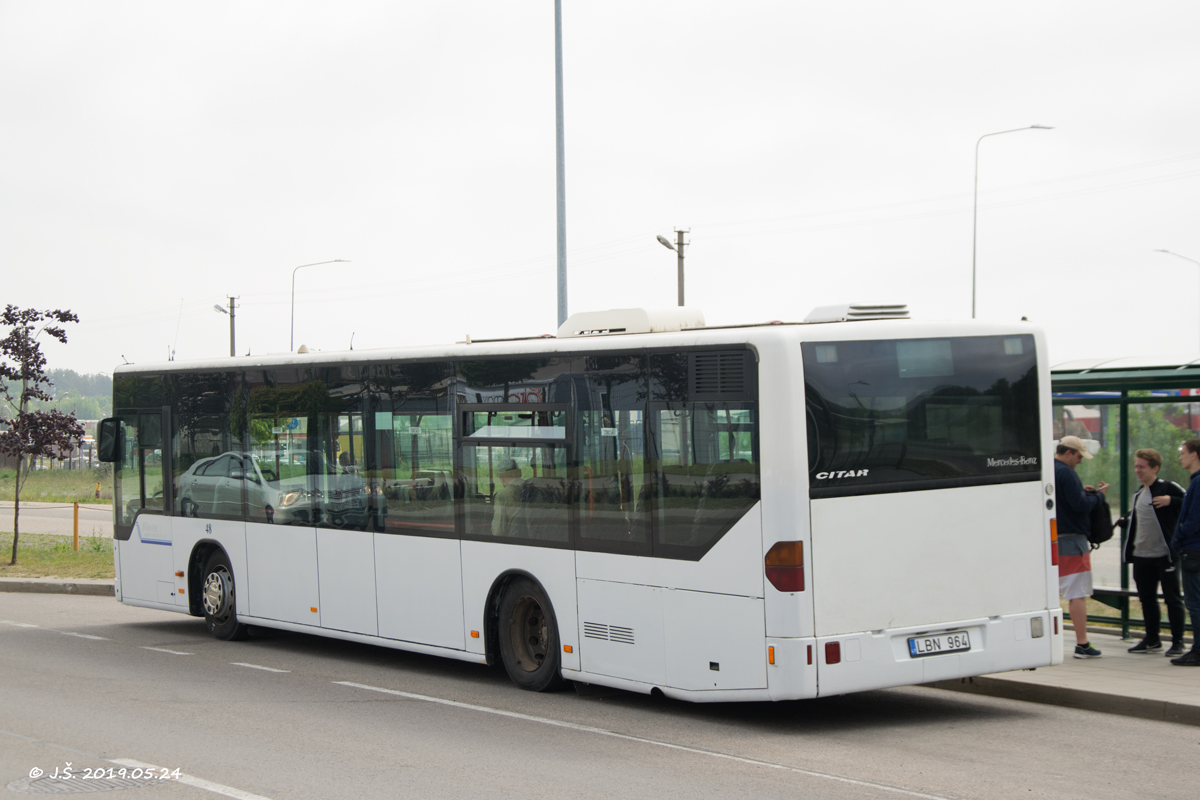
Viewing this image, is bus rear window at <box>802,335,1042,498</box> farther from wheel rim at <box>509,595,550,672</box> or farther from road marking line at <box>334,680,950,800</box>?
wheel rim at <box>509,595,550,672</box>

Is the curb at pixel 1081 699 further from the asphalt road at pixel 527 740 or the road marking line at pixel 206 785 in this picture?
the road marking line at pixel 206 785

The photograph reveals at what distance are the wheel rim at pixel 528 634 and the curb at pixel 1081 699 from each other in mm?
3000

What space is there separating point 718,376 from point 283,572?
19.6 ft

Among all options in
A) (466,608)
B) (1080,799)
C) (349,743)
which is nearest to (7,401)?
(466,608)

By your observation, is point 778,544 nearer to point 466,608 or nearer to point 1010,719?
point 1010,719

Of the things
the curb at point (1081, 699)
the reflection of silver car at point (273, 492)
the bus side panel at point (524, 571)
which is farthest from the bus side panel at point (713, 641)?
the reflection of silver car at point (273, 492)

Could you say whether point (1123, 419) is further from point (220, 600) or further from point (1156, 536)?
point (220, 600)

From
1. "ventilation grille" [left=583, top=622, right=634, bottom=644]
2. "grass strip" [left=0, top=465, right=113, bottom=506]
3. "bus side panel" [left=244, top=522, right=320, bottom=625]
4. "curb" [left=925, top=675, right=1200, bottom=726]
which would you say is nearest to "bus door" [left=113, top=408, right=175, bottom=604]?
"bus side panel" [left=244, top=522, right=320, bottom=625]

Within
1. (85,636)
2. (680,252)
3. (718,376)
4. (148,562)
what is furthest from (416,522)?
(680,252)

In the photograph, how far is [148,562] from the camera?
14.8m

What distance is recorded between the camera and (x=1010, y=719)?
908cm

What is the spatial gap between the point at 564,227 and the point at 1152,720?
12.2 m

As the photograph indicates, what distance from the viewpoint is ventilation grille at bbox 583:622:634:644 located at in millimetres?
9273

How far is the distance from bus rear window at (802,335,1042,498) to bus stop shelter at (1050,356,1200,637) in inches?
103
